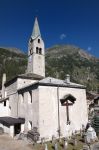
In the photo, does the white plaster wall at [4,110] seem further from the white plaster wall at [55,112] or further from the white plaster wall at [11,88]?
the white plaster wall at [55,112]

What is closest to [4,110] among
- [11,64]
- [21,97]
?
[21,97]

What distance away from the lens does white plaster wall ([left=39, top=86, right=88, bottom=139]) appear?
21734 millimetres

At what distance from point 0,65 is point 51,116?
97.0 m

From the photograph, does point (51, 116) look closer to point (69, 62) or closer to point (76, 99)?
point (76, 99)

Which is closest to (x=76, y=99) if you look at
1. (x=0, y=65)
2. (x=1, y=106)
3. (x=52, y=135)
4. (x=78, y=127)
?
(x=78, y=127)

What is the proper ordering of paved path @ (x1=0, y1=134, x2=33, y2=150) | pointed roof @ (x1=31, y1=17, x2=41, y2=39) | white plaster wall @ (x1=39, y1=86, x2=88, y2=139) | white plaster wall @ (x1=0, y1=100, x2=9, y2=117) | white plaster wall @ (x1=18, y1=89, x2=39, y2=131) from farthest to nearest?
1. pointed roof @ (x1=31, y1=17, x2=41, y2=39)
2. white plaster wall @ (x1=0, y1=100, x2=9, y2=117)
3. white plaster wall @ (x1=18, y1=89, x2=39, y2=131)
4. white plaster wall @ (x1=39, y1=86, x2=88, y2=139)
5. paved path @ (x1=0, y1=134, x2=33, y2=150)

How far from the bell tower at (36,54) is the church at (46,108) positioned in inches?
270

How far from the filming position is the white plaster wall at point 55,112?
21734mm

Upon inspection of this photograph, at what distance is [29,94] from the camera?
24719 mm

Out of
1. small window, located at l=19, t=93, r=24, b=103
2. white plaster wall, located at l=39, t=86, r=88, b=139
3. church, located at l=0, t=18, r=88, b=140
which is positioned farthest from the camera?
small window, located at l=19, t=93, r=24, b=103

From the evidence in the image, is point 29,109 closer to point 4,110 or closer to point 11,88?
point 11,88

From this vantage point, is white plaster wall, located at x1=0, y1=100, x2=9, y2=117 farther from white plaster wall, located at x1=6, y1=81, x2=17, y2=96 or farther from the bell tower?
the bell tower

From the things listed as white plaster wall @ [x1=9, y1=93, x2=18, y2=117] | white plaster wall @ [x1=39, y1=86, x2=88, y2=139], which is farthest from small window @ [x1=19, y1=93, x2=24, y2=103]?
white plaster wall @ [x1=39, y1=86, x2=88, y2=139]

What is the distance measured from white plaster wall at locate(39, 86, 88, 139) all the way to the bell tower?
43.3 ft
